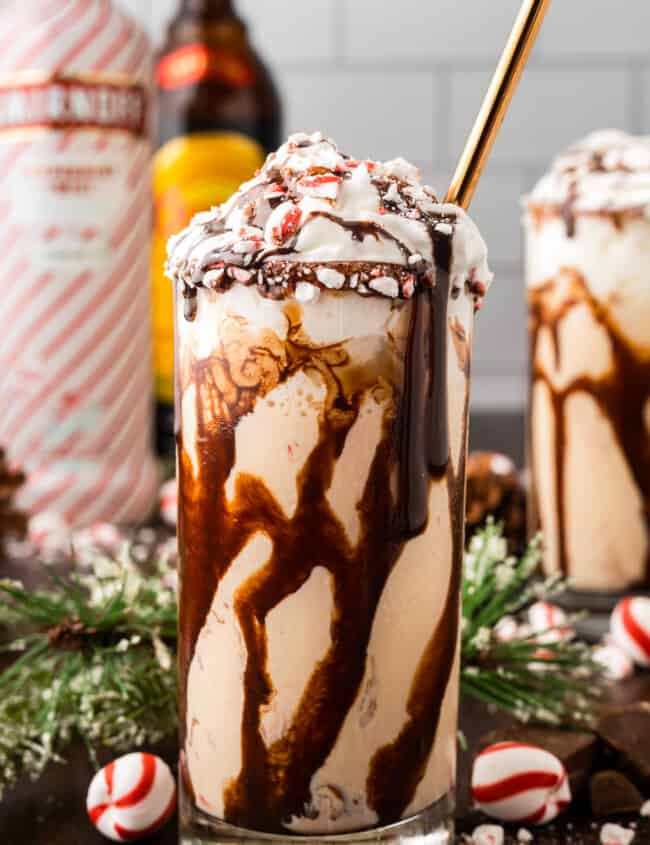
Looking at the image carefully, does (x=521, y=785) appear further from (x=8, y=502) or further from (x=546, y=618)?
Result: (x=8, y=502)

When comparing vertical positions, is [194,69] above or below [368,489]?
above

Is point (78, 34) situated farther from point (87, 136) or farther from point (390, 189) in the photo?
point (390, 189)

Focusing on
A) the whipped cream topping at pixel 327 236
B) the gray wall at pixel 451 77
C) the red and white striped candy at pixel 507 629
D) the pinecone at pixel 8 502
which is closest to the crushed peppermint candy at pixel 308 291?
the whipped cream topping at pixel 327 236

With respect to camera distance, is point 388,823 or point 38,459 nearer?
point 388,823

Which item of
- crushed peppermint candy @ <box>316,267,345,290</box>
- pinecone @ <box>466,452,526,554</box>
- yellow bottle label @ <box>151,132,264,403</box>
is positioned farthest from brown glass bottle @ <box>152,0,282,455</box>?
crushed peppermint candy @ <box>316,267,345,290</box>

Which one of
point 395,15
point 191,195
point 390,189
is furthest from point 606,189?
point 395,15

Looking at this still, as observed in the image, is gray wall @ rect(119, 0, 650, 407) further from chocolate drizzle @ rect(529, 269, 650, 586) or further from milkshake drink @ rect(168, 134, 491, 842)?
milkshake drink @ rect(168, 134, 491, 842)

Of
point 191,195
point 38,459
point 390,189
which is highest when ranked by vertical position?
point 191,195
